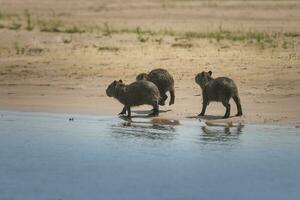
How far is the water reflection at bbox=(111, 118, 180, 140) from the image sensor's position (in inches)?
468

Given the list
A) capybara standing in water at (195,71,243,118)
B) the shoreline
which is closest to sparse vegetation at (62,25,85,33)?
the shoreline

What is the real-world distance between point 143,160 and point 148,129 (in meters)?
2.49

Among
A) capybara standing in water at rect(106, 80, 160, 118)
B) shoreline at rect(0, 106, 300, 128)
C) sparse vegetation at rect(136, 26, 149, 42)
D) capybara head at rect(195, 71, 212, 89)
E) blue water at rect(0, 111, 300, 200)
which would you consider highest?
sparse vegetation at rect(136, 26, 149, 42)

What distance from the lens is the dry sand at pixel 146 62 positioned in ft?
49.6

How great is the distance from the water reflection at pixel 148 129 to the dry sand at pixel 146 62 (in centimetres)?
71

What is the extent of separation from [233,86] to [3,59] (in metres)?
8.51

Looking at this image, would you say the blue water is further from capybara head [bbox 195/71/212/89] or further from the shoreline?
capybara head [bbox 195/71/212/89]

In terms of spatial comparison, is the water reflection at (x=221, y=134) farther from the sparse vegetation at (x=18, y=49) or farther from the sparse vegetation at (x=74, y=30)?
the sparse vegetation at (x=74, y=30)

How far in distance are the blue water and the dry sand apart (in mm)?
1543

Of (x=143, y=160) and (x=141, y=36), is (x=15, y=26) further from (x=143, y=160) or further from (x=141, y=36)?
(x=143, y=160)

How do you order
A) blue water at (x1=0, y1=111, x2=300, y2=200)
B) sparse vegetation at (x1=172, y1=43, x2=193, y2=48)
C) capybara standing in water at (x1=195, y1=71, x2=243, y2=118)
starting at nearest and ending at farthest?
blue water at (x1=0, y1=111, x2=300, y2=200) → capybara standing in water at (x1=195, y1=71, x2=243, y2=118) → sparse vegetation at (x1=172, y1=43, x2=193, y2=48)

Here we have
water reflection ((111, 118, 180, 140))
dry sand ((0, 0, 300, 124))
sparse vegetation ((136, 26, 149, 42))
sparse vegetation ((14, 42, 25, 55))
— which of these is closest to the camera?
water reflection ((111, 118, 180, 140))

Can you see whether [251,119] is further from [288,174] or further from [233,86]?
[288,174]

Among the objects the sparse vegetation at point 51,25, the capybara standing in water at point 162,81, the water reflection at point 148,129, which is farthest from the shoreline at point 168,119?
the sparse vegetation at point 51,25
